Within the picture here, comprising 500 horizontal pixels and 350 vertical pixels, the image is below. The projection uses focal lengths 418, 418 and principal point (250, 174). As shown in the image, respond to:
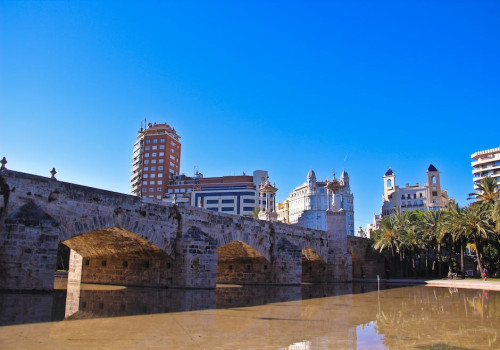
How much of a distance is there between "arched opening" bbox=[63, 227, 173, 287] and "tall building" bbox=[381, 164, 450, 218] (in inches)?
3275

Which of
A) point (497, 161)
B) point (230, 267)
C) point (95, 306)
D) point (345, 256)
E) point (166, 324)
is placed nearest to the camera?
point (166, 324)

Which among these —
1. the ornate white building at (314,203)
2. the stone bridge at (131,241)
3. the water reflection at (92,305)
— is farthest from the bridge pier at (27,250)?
the ornate white building at (314,203)

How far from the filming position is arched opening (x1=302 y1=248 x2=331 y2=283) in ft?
119

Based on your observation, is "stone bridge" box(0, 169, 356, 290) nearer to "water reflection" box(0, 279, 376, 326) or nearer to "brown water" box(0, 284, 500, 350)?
"water reflection" box(0, 279, 376, 326)

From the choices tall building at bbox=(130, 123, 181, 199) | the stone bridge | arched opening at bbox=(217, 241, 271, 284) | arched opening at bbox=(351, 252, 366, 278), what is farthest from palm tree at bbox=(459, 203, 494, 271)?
tall building at bbox=(130, 123, 181, 199)

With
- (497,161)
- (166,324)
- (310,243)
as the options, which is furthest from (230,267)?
(497,161)

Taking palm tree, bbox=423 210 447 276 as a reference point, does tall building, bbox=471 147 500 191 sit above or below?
above

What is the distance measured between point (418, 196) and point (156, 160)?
66.1 metres

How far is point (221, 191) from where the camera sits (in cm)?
10606

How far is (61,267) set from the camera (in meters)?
50.4

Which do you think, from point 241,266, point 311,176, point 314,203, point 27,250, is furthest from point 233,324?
point 311,176

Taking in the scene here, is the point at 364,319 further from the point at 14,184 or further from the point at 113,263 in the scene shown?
the point at 113,263

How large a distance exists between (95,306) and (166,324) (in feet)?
→ 15.6

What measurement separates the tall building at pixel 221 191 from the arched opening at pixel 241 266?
223 ft
